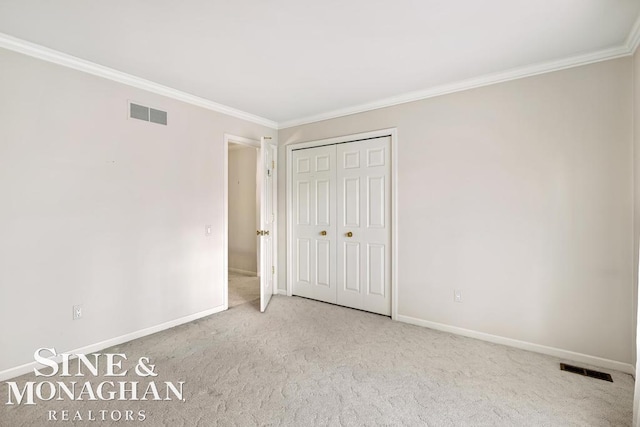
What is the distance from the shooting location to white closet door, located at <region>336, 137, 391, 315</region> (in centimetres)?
370

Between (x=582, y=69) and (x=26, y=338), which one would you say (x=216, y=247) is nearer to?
(x=26, y=338)

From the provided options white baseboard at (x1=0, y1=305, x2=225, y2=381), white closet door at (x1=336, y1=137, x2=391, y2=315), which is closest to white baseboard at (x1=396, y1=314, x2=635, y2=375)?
white closet door at (x1=336, y1=137, x2=391, y2=315)

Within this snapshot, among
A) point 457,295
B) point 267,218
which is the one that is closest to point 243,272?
point 267,218

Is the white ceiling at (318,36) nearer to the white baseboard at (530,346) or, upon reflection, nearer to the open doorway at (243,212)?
the white baseboard at (530,346)

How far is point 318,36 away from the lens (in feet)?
7.55

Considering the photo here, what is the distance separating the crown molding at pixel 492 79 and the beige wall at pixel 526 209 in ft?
0.19

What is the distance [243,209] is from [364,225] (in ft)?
11.0

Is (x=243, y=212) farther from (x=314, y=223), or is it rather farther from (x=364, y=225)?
(x=364, y=225)

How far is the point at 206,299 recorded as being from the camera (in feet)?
12.3

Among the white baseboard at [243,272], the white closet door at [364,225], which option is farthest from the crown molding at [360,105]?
the white baseboard at [243,272]

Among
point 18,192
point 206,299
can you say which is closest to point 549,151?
point 206,299

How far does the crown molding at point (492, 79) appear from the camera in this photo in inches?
98.3

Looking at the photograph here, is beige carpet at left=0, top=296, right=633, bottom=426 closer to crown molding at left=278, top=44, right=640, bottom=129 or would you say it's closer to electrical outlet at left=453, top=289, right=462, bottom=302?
electrical outlet at left=453, top=289, right=462, bottom=302

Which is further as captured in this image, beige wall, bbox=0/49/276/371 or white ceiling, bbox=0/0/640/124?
beige wall, bbox=0/49/276/371
